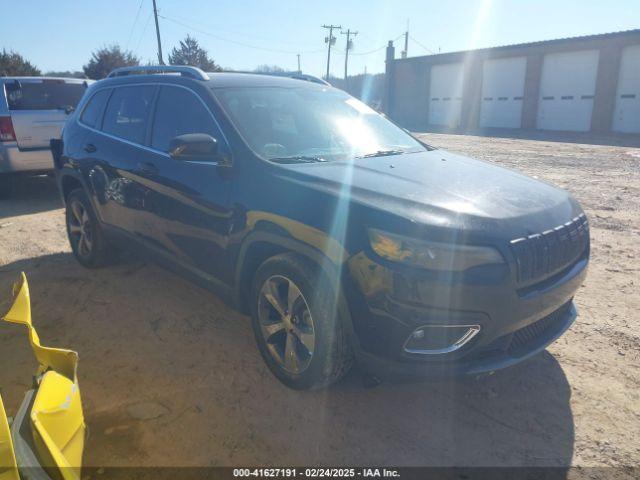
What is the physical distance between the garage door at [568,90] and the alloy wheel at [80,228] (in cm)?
2596

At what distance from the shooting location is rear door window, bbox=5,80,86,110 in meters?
7.78

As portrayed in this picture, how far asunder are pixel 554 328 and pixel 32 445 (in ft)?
8.68

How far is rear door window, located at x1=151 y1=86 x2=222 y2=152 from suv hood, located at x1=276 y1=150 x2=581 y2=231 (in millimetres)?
827

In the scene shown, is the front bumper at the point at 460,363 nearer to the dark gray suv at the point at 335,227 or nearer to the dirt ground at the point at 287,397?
the dark gray suv at the point at 335,227

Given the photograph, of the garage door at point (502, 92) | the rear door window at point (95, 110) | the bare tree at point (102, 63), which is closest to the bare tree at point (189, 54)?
the bare tree at point (102, 63)

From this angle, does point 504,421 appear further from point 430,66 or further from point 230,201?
point 430,66

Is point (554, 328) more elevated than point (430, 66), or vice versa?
point (430, 66)

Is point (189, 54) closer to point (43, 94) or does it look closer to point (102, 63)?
point (102, 63)

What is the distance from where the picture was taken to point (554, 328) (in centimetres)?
288

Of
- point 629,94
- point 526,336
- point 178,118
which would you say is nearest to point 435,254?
point 526,336

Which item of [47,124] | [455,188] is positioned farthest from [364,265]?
[47,124]

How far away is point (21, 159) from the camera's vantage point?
7715mm

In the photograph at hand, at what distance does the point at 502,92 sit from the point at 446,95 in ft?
14.2

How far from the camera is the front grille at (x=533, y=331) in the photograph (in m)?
2.63
